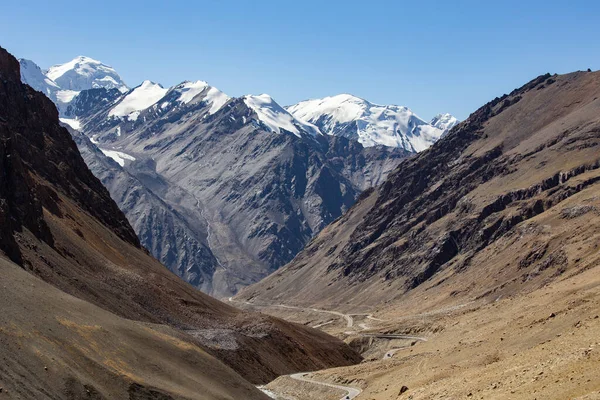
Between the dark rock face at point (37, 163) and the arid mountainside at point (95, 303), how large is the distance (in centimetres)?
29

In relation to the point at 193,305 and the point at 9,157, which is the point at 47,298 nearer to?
the point at 9,157

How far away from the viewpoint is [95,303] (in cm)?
10600

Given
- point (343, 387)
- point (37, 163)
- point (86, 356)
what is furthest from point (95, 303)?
point (37, 163)

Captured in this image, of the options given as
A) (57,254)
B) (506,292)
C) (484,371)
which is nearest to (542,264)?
(506,292)

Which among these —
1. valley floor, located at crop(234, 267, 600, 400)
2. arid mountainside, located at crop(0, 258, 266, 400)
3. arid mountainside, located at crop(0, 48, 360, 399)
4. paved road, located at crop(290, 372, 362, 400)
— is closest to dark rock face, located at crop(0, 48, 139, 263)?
arid mountainside, located at crop(0, 48, 360, 399)

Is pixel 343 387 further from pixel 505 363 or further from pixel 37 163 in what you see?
pixel 37 163

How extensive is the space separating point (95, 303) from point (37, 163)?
2361 inches

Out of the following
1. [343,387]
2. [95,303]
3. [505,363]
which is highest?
[95,303]

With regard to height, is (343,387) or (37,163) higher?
(37,163)

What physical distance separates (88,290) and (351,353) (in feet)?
177

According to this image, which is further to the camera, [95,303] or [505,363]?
[95,303]

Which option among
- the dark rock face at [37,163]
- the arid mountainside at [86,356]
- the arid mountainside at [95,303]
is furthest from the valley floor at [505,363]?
the dark rock face at [37,163]

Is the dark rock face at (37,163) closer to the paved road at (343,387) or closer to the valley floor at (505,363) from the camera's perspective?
the paved road at (343,387)

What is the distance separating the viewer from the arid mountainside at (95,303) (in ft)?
219
